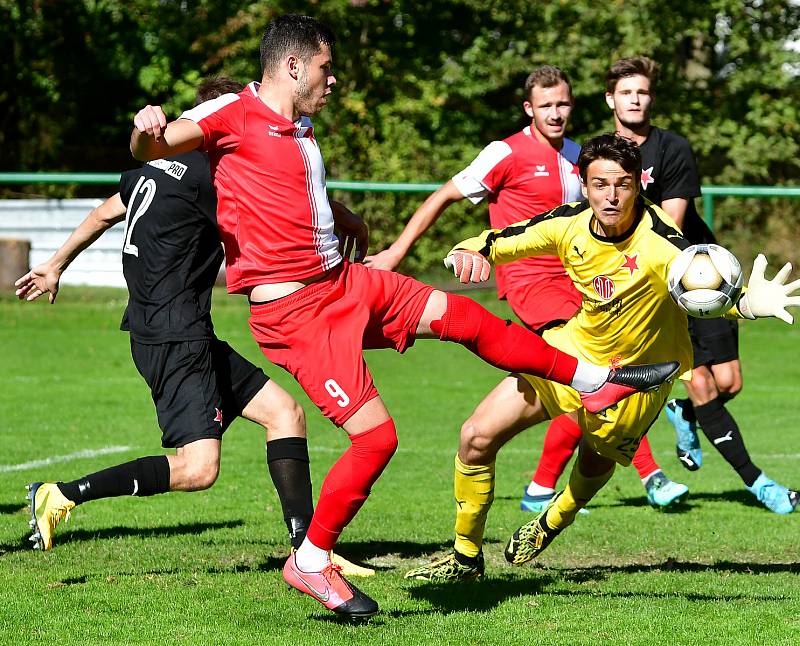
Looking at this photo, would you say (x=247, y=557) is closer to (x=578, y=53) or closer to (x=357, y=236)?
(x=357, y=236)

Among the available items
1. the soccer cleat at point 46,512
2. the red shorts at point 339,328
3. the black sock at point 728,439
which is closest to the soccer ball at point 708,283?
the red shorts at point 339,328

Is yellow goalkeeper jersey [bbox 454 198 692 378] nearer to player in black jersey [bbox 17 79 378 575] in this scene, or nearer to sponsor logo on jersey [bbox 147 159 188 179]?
player in black jersey [bbox 17 79 378 575]

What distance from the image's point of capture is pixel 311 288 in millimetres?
4777

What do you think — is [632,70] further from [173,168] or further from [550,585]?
[550,585]

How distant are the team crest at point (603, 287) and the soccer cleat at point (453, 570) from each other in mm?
1353

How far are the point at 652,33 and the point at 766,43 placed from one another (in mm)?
2282

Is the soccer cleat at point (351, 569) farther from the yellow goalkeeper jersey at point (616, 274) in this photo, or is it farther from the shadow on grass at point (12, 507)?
the shadow on grass at point (12, 507)

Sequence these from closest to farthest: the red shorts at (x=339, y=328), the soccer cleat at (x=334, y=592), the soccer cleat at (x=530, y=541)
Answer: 1. the soccer cleat at (x=334, y=592)
2. the red shorts at (x=339, y=328)
3. the soccer cleat at (x=530, y=541)

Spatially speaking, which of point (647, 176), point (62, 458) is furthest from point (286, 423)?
point (62, 458)

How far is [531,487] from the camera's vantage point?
7.47m

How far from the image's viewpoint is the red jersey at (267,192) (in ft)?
15.5

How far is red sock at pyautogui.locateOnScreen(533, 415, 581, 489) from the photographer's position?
7.25 m

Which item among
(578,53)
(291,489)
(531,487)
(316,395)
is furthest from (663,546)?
(578,53)

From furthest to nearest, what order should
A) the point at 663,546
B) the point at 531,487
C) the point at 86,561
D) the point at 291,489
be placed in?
the point at 531,487, the point at 663,546, the point at 86,561, the point at 291,489
